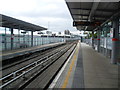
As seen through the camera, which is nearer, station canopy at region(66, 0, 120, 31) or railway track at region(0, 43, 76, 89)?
railway track at region(0, 43, 76, 89)

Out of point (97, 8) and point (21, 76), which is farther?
point (97, 8)

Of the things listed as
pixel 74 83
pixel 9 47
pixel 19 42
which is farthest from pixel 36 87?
pixel 19 42

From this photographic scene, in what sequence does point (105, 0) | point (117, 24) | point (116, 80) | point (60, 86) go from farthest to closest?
point (117, 24)
point (105, 0)
point (116, 80)
point (60, 86)

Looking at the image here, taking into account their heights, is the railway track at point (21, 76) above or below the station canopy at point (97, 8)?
below

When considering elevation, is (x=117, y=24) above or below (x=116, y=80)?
above

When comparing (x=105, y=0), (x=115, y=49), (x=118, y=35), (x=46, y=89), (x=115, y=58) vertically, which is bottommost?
(x=46, y=89)

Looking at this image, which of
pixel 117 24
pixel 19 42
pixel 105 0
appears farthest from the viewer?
pixel 19 42

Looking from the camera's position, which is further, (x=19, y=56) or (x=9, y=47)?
(x=9, y=47)

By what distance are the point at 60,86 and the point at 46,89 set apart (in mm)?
593

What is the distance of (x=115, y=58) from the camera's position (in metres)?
10.2

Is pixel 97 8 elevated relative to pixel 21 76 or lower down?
elevated

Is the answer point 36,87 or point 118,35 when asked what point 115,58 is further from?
point 36,87

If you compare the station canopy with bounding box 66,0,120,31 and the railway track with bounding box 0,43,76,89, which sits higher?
the station canopy with bounding box 66,0,120,31

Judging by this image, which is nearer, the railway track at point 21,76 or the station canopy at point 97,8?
the railway track at point 21,76
